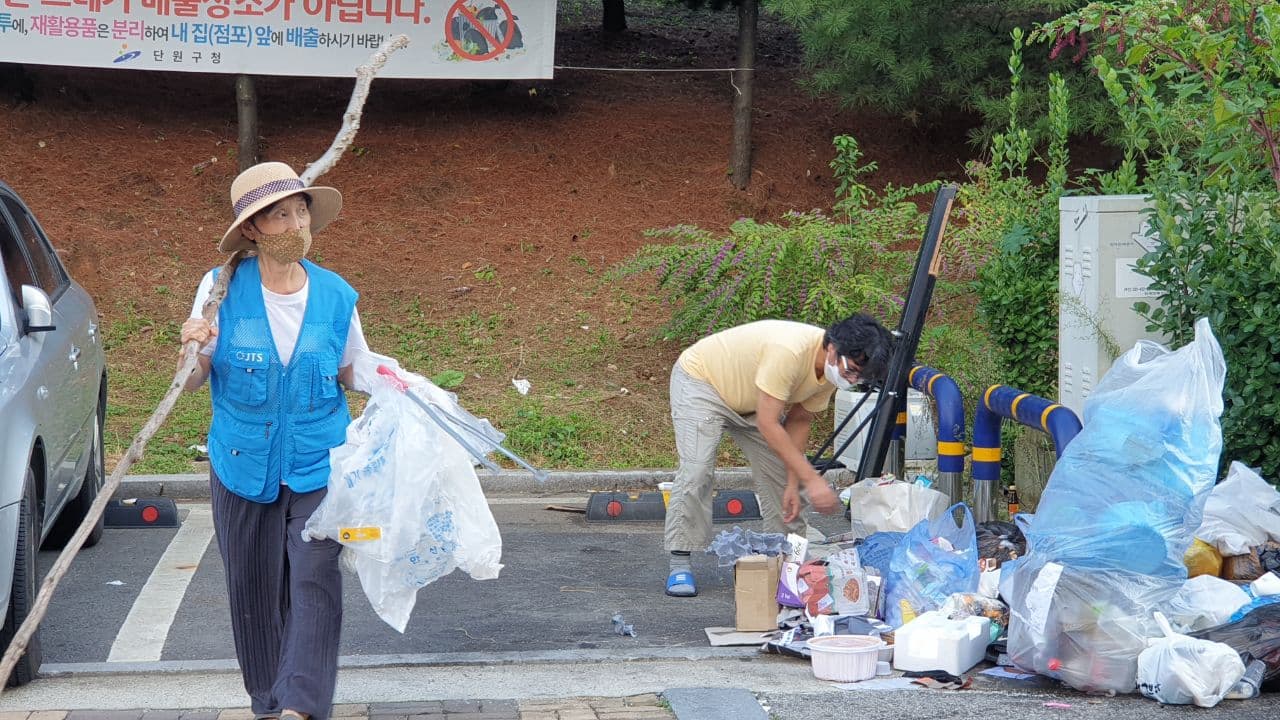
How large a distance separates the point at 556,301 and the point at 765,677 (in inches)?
268

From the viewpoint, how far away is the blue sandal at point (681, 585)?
6.46m

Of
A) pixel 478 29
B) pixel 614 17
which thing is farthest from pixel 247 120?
pixel 614 17

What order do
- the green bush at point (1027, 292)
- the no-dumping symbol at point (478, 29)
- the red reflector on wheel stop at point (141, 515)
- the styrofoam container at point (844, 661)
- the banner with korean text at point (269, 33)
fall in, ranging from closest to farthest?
the styrofoam container at point (844, 661) → the red reflector on wheel stop at point (141, 515) → the green bush at point (1027, 292) → the banner with korean text at point (269, 33) → the no-dumping symbol at point (478, 29)

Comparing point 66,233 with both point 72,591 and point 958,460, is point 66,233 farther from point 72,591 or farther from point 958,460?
point 958,460

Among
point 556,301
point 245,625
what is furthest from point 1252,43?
point 556,301

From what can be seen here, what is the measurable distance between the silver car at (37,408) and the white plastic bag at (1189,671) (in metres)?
4.04

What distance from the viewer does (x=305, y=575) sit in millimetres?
4277

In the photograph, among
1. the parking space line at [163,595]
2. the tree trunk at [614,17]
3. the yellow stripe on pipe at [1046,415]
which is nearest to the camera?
the parking space line at [163,595]

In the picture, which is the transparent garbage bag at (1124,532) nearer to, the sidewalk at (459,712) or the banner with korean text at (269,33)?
the sidewalk at (459,712)

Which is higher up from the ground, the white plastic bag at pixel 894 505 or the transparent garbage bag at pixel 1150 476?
the transparent garbage bag at pixel 1150 476

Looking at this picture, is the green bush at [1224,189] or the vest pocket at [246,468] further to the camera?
the green bush at [1224,189]

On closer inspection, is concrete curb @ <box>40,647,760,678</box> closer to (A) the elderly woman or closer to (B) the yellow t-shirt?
(A) the elderly woman

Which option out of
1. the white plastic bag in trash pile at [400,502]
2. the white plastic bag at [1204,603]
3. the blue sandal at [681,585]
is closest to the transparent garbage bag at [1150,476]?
the white plastic bag at [1204,603]

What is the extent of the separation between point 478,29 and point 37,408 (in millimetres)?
7584
